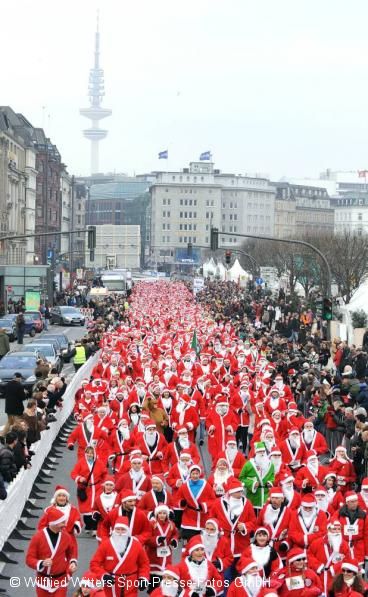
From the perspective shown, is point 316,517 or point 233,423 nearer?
point 316,517

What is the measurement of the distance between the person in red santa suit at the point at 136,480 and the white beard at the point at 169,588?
470 centimetres

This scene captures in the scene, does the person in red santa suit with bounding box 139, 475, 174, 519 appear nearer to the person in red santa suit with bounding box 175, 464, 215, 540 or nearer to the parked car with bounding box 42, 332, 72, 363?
the person in red santa suit with bounding box 175, 464, 215, 540

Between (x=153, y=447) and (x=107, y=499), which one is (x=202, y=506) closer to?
(x=107, y=499)

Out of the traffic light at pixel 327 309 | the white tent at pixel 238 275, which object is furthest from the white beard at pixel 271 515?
the white tent at pixel 238 275

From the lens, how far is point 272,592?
10789 mm

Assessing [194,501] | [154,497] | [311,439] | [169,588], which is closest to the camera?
[169,588]

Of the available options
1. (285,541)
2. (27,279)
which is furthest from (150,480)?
(27,279)

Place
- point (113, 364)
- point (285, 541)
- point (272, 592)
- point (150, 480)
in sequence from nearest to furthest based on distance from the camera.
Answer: point (272, 592) → point (285, 541) → point (150, 480) → point (113, 364)

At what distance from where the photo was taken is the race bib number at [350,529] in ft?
44.2

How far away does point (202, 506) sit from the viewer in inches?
590

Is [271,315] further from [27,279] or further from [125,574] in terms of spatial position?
[125,574]

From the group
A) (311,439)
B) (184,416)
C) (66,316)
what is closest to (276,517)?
(311,439)

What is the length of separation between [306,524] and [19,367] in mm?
22306

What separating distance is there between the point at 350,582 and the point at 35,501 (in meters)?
8.58
